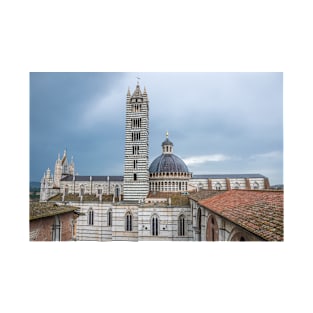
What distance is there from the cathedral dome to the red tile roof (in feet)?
30.5

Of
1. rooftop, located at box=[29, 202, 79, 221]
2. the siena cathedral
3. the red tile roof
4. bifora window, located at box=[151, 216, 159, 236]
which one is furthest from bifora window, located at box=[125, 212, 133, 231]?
the red tile roof

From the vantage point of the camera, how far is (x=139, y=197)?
1452 cm

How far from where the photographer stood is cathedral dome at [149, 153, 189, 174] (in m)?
15.9

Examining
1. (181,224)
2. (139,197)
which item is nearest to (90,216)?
(139,197)

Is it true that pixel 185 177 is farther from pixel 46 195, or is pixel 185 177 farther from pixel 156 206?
pixel 46 195

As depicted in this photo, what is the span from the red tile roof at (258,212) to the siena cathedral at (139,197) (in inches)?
159

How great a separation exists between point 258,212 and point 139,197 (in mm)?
10584

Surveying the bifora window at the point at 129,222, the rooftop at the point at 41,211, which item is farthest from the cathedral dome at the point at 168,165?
the rooftop at the point at 41,211

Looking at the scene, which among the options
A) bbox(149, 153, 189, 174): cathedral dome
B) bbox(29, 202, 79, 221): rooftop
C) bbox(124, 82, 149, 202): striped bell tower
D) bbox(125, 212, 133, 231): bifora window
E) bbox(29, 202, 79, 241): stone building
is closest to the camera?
→ bbox(29, 202, 79, 221): rooftop

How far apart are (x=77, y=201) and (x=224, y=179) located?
14079 mm

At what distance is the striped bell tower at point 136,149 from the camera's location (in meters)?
14.6

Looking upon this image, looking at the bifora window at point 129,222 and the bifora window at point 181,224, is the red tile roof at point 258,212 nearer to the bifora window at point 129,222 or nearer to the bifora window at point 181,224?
the bifora window at point 181,224

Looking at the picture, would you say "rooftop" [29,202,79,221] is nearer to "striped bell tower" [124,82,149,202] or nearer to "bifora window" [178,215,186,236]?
"bifora window" [178,215,186,236]
